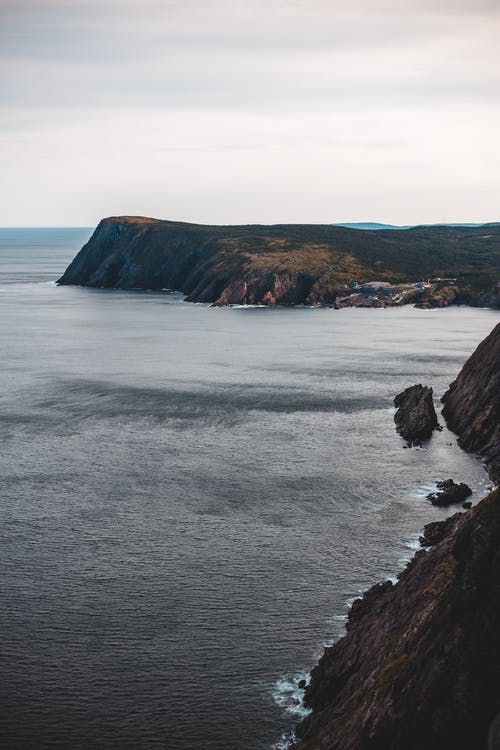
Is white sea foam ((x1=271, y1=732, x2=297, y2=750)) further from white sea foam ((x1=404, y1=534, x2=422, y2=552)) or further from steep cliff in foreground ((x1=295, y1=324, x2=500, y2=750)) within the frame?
white sea foam ((x1=404, y1=534, x2=422, y2=552))

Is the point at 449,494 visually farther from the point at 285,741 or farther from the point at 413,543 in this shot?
the point at 285,741

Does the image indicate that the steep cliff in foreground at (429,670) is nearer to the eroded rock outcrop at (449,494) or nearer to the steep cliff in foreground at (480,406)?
the eroded rock outcrop at (449,494)

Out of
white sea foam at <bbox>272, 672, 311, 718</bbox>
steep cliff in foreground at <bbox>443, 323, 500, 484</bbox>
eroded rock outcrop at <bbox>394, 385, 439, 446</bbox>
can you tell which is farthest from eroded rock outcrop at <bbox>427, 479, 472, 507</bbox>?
white sea foam at <bbox>272, 672, 311, 718</bbox>

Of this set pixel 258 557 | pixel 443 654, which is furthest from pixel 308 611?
pixel 443 654

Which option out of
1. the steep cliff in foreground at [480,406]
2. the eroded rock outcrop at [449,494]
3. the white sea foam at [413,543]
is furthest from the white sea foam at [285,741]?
the steep cliff in foreground at [480,406]

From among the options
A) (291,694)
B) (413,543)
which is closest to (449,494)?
(413,543)

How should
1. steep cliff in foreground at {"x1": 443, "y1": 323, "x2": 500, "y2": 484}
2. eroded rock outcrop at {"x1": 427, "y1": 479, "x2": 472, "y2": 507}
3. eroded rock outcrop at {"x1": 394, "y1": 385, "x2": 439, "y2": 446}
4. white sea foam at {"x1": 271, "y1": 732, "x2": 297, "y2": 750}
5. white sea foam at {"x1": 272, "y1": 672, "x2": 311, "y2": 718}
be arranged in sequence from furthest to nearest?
eroded rock outcrop at {"x1": 394, "y1": 385, "x2": 439, "y2": 446} → steep cliff in foreground at {"x1": 443, "y1": 323, "x2": 500, "y2": 484} → eroded rock outcrop at {"x1": 427, "y1": 479, "x2": 472, "y2": 507} → white sea foam at {"x1": 272, "y1": 672, "x2": 311, "y2": 718} → white sea foam at {"x1": 271, "y1": 732, "x2": 297, "y2": 750}
